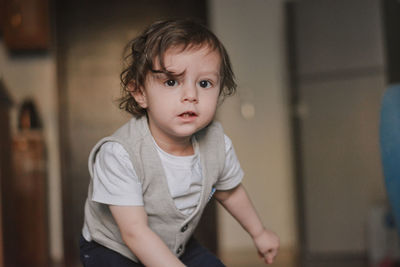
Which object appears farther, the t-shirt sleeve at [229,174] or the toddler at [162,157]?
the t-shirt sleeve at [229,174]

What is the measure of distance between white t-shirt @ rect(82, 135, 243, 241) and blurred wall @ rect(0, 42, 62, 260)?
1.39 meters

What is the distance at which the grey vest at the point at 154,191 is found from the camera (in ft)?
2.85

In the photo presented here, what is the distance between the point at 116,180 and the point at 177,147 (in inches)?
6.1

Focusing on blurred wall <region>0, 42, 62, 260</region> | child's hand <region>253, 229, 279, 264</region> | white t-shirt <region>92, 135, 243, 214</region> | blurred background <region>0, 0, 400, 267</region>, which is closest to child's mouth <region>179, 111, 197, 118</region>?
white t-shirt <region>92, 135, 243, 214</region>

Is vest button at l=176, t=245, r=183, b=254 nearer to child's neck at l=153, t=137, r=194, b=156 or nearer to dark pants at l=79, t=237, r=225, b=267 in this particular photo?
dark pants at l=79, t=237, r=225, b=267

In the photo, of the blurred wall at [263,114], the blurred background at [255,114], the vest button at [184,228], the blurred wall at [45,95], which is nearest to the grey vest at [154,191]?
the vest button at [184,228]

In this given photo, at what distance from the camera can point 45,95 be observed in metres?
2.66

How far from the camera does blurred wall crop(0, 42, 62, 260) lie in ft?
7.20

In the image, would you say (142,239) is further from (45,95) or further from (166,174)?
(45,95)

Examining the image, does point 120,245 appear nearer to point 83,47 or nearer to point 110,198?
point 110,198

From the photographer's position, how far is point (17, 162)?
2.08m

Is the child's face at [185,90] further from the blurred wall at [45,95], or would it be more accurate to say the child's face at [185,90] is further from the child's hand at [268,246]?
the blurred wall at [45,95]

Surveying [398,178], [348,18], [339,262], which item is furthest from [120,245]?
[348,18]

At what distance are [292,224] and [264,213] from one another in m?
0.18
